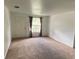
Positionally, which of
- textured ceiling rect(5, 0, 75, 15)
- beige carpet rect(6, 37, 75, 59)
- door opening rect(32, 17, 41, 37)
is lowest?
beige carpet rect(6, 37, 75, 59)

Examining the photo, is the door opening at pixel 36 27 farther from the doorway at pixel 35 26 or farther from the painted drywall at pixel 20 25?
the painted drywall at pixel 20 25

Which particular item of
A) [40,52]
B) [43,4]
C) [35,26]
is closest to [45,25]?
[35,26]

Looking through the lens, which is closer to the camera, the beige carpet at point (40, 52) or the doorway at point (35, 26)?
the beige carpet at point (40, 52)

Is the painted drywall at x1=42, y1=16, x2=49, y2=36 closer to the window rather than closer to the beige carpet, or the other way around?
the window

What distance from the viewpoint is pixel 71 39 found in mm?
5375

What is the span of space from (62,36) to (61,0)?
3.79 metres

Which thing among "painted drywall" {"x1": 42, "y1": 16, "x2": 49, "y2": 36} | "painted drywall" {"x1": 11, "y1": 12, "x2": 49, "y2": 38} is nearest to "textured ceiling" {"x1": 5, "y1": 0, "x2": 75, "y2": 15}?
"painted drywall" {"x1": 11, "y1": 12, "x2": 49, "y2": 38}

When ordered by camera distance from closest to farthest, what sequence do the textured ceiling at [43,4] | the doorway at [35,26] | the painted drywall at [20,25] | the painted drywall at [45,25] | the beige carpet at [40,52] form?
→ the textured ceiling at [43,4], the beige carpet at [40,52], the painted drywall at [20,25], the doorway at [35,26], the painted drywall at [45,25]

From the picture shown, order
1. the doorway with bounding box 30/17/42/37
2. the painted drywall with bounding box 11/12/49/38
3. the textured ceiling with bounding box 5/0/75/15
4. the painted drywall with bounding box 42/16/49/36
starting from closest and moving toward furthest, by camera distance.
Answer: the textured ceiling with bounding box 5/0/75/15, the painted drywall with bounding box 11/12/49/38, the doorway with bounding box 30/17/42/37, the painted drywall with bounding box 42/16/49/36

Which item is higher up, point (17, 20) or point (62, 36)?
point (17, 20)

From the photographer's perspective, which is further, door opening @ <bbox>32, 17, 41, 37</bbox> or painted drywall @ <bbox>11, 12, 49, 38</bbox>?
door opening @ <bbox>32, 17, 41, 37</bbox>

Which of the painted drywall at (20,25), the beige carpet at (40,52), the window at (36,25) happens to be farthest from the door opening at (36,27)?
the beige carpet at (40,52)
